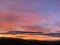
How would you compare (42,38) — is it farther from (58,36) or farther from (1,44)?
(1,44)

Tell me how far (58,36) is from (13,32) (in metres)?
1.60

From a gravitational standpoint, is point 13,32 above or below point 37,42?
above

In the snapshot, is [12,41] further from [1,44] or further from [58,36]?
[58,36]

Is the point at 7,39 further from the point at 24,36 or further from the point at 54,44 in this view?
the point at 54,44

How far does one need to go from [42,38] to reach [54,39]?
44 centimetres

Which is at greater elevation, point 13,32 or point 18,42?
point 13,32

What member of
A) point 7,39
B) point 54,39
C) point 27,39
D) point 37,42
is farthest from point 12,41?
point 54,39

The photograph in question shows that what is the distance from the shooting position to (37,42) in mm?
5305

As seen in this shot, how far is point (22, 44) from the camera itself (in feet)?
17.1

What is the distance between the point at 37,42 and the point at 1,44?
1.28 metres

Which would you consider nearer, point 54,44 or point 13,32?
point 13,32

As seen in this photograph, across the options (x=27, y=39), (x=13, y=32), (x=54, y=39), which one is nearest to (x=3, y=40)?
(x=13, y=32)

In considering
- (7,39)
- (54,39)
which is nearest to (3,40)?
→ (7,39)

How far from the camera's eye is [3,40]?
5.17 metres
